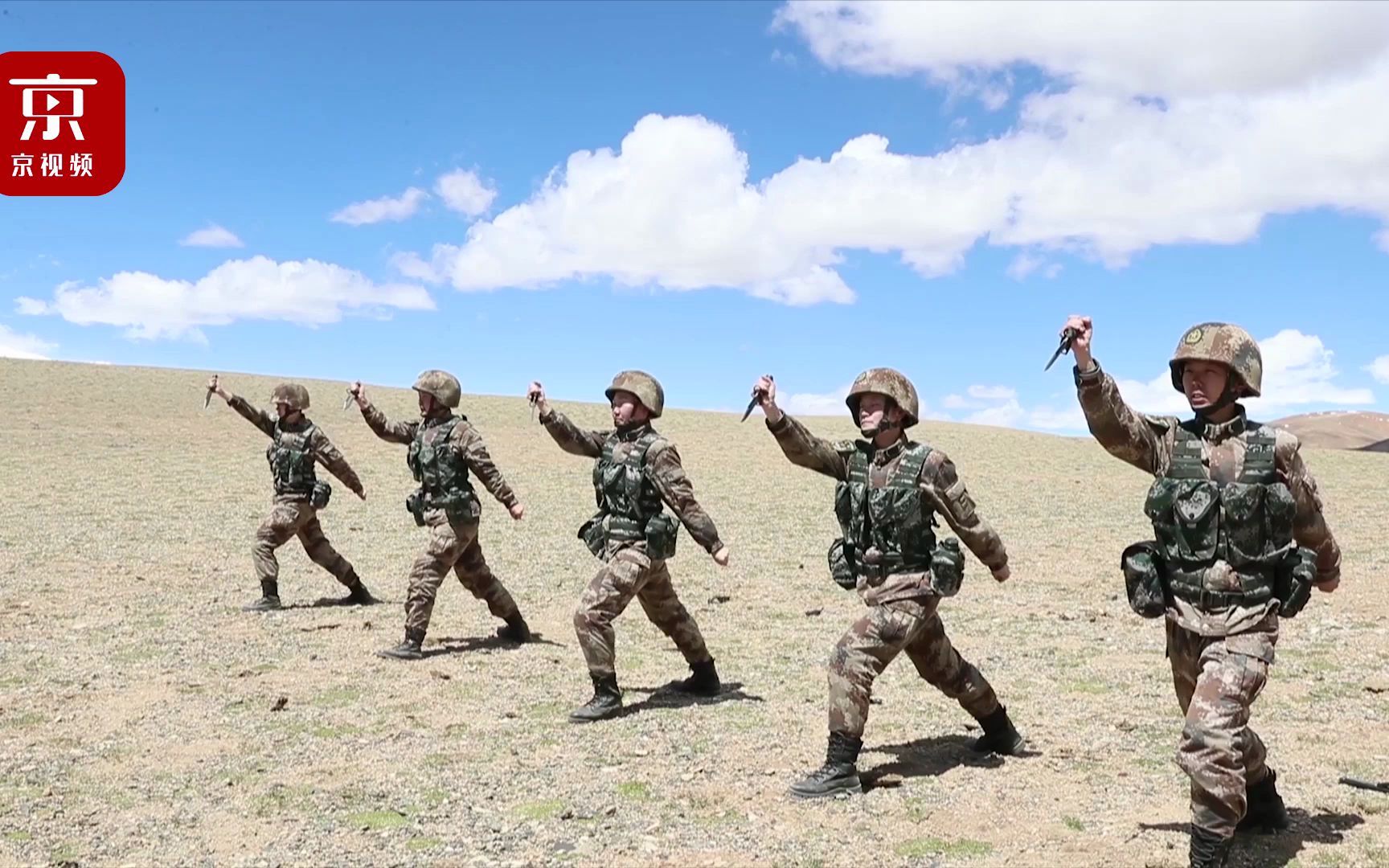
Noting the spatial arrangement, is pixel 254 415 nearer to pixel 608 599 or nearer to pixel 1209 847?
pixel 608 599

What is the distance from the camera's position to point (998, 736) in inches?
303

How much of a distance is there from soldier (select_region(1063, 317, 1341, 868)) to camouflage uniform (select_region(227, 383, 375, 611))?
32.9 ft

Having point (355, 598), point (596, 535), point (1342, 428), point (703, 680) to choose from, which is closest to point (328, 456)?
point (355, 598)

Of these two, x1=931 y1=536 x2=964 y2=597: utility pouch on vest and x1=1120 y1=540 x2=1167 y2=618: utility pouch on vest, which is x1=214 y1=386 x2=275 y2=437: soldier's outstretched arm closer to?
x1=931 y1=536 x2=964 y2=597: utility pouch on vest

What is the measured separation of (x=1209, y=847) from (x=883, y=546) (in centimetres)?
243

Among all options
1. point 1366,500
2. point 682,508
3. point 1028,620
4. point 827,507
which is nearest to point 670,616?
point 682,508

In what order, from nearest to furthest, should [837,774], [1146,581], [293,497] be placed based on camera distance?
[1146,581], [837,774], [293,497]

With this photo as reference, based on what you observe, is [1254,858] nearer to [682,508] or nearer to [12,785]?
[682,508]

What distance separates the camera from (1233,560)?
5.52m

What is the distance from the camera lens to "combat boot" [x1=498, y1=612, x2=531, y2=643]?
12156 millimetres

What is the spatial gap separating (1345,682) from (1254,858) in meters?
4.79

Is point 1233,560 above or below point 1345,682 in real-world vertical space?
above

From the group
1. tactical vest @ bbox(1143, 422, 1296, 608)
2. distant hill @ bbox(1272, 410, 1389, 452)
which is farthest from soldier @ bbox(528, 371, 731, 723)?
distant hill @ bbox(1272, 410, 1389, 452)

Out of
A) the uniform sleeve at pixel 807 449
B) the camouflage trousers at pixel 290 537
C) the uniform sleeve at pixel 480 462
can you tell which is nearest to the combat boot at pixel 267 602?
the camouflage trousers at pixel 290 537
